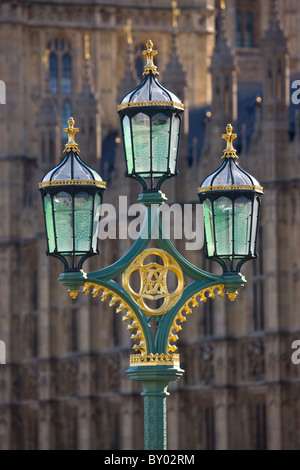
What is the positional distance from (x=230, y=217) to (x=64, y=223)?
5.88 feet

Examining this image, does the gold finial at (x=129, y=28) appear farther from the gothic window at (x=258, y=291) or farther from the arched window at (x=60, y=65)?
the gothic window at (x=258, y=291)

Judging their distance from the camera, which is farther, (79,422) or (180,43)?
(180,43)

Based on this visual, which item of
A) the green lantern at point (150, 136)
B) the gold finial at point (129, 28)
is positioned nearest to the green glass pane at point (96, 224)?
the green lantern at point (150, 136)

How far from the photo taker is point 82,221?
65.6 ft

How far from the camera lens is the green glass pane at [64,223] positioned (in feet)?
65.6

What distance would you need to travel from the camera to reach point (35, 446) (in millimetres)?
71125

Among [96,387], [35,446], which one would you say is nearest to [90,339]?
[96,387]

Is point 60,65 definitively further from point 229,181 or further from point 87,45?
point 229,181

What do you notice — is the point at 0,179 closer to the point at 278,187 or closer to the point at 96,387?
the point at 96,387
